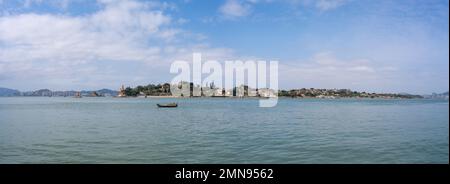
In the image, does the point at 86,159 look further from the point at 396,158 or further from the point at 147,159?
the point at 396,158

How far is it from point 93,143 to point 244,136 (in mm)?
9842

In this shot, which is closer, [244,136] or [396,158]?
[396,158]

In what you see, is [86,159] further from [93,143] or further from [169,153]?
[93,143]

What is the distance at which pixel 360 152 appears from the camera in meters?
19.6

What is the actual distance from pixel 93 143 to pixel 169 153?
623 cm
